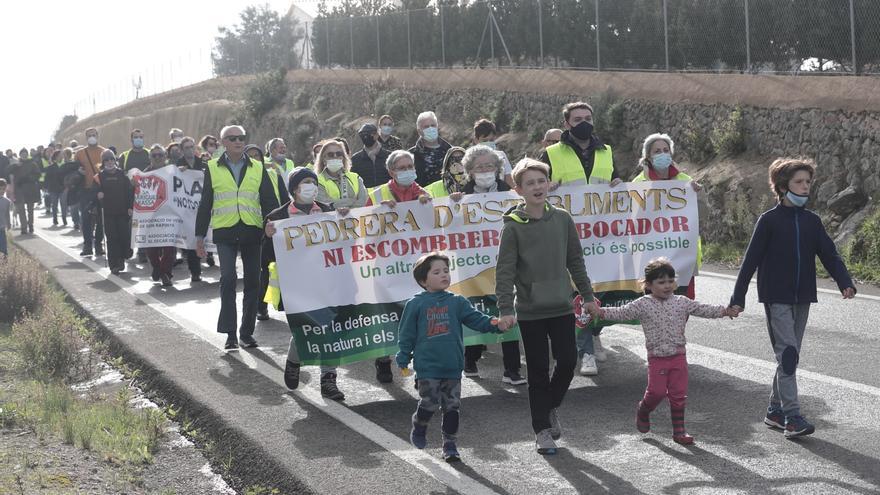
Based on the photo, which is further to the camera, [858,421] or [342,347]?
[342,347]

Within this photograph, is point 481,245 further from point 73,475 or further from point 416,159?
point 73,475

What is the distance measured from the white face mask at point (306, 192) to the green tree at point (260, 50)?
131 feet

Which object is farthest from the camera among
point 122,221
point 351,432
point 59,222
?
point 59,222

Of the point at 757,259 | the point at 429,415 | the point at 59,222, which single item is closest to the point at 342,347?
the point at 429,415

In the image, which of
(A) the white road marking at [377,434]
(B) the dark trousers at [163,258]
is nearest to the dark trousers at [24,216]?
(B) the dark trousers at [163,258]

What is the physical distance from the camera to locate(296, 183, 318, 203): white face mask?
10.5m

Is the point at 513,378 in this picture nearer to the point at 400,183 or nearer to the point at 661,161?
the point at 400,183

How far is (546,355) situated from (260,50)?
169ft

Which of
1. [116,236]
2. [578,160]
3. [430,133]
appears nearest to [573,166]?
[578,160]

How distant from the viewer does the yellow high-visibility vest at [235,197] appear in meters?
11.9

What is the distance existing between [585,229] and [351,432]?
3.10m

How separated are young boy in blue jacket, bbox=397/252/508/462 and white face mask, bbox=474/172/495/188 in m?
2.71

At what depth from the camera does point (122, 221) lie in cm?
1920

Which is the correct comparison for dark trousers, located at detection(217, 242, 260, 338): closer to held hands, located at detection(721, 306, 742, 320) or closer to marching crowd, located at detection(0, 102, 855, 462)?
marching crowd, located at detection(0, 102, 855, 462)
